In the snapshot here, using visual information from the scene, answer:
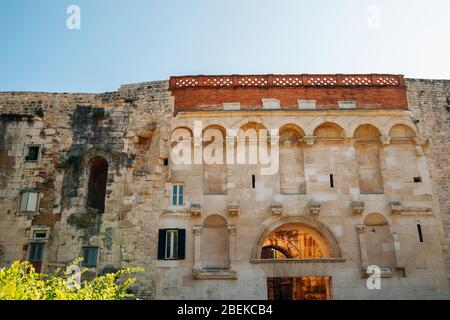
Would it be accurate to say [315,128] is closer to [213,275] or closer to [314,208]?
[314,208]

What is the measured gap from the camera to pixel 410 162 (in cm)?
1767

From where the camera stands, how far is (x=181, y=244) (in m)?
16.5

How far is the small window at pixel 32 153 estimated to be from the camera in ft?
59.6

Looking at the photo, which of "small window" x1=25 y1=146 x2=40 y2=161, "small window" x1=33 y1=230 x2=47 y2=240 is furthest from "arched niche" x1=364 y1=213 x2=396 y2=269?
"small window" x1=25 y1=146 x2=40 y2=161

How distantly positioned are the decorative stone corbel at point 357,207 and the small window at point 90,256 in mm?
10714

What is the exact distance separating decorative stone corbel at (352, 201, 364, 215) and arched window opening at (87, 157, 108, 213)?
35.2 ft

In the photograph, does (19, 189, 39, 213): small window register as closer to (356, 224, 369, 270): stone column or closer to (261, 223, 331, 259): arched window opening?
(261, 223, 331, 259): arched window opening

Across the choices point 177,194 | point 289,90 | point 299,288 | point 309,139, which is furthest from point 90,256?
point 289,90

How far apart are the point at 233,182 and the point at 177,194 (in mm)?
2457

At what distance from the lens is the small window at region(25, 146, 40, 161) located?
18.2m
